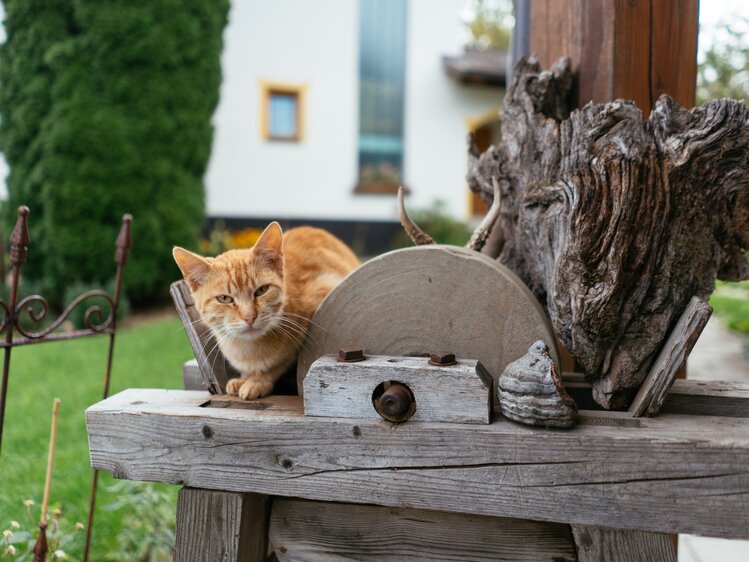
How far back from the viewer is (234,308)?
1.32 metres

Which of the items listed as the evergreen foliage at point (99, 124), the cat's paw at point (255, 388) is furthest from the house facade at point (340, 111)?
the cat's paw at point (255, 388)

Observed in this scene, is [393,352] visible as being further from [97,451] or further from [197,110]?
[197,110]

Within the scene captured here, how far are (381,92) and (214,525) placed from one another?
10.2m

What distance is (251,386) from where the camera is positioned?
50.3 inches

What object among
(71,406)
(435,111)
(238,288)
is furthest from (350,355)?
(435,111)

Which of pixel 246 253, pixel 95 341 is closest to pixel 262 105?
pixel 95 341

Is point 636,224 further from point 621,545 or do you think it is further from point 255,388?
point 255,388

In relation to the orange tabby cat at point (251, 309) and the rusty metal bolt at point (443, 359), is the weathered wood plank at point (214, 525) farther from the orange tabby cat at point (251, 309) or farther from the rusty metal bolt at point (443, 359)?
the rusty metal bolt at point (443, 359)

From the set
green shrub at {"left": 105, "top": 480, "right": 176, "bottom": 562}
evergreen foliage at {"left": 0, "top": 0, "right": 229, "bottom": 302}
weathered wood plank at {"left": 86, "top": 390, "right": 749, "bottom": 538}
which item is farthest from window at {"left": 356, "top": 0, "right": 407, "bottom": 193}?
weathered wood plank at {"left": 86, "top": 390, "right": 749, "bottom": 538}

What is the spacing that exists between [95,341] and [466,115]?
7927 millimetres

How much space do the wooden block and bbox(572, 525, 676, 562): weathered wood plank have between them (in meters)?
0.27

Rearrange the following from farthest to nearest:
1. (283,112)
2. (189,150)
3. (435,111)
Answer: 1. (435,111)
2. (283,112)
3. (189,150)

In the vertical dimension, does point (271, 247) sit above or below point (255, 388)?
above

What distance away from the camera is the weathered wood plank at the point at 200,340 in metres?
1.33
